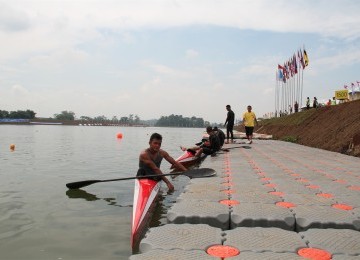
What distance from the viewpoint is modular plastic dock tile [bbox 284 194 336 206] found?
5.27 m

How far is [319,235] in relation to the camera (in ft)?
12.2

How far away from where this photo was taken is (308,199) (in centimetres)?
552

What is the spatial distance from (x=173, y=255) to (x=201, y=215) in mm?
1346

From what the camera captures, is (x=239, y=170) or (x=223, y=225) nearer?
(x=223, y=225)

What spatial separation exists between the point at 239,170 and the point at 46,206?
4.85 metres

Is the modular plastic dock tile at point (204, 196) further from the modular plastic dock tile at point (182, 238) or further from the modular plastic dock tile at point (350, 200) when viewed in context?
the modular plastic dock tile at point (350, 200)

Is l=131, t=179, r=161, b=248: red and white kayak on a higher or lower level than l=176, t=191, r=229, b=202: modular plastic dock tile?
lower

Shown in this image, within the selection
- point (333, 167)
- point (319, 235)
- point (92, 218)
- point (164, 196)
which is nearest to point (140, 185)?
point (92, 218)

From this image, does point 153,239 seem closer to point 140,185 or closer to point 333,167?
point 140,185

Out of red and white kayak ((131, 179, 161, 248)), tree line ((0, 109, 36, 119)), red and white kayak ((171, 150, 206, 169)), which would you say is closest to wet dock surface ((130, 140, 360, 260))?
red and white kayak ((131, 179, 161, 248))

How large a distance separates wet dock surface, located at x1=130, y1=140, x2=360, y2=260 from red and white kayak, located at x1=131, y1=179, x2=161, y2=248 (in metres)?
0.64

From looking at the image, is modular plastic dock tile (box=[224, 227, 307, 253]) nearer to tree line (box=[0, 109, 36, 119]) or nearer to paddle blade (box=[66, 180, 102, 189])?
paddle blade (box=[66, 180, 102, 189])

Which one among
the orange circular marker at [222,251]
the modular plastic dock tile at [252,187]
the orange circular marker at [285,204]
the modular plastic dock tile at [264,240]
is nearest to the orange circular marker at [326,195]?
the modular plastic dock tile at [252,187]

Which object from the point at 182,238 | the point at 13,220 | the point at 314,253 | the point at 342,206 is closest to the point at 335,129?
the point at 342,206
